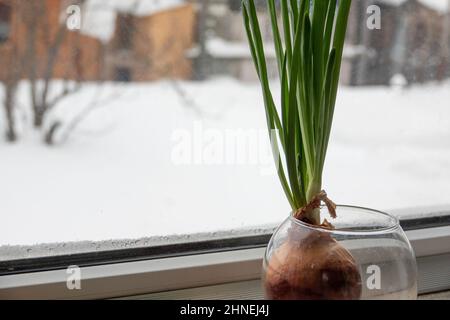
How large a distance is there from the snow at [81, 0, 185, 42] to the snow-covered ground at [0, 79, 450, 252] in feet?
0.27

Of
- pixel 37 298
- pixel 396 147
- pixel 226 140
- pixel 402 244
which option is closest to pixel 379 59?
pixel 396 147

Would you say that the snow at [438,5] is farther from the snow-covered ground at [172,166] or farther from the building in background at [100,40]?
the building in background at [100,40]

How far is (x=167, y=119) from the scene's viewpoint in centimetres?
76

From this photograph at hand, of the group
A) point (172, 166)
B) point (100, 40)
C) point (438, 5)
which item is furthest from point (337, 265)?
point (438, 5)

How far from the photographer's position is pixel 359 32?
82cm

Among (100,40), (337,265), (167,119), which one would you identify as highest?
(100,40)

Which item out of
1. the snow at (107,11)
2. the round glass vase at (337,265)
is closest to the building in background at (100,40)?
→ the snow at (107,11)

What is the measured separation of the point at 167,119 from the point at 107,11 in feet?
0.58

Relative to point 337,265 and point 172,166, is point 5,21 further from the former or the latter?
point 337,265

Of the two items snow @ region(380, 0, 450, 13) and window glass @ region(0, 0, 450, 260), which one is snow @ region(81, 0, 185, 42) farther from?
snow @ region(380, 0, 450, 13)

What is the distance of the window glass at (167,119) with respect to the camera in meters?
0.69

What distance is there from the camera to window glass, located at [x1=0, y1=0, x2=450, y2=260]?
69cm

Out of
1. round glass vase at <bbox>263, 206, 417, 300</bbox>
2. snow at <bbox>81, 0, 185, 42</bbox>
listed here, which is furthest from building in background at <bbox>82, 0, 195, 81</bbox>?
round glass vase at <bbox>263, 206, 417, 300</bbox>

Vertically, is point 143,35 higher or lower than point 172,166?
higher
